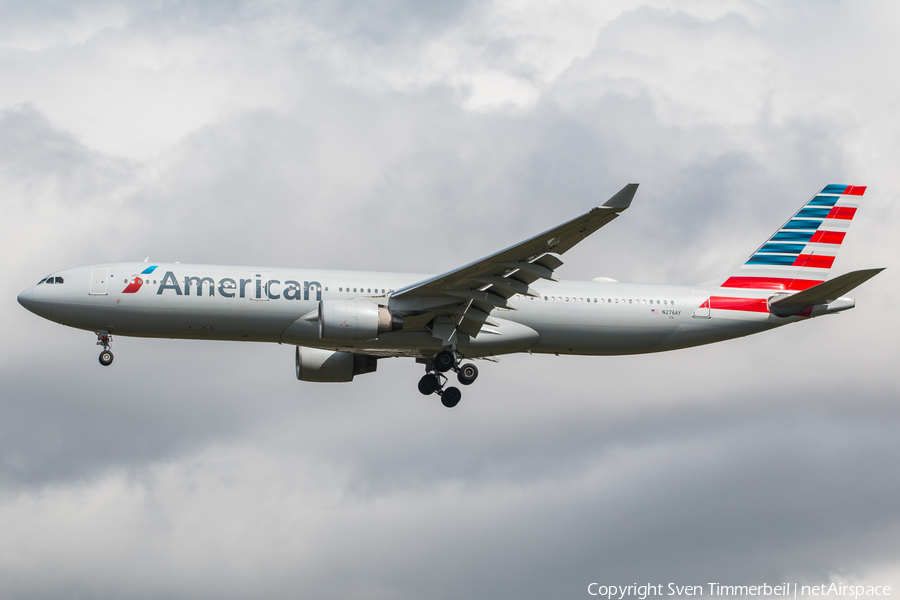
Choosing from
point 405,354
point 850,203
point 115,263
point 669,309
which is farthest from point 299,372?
point 850,203

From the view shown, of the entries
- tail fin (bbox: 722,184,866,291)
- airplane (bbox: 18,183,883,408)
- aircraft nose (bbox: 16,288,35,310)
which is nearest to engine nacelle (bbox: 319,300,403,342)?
airplane (bbox: 18,183,883,408)

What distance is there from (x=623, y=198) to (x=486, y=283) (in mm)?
7295

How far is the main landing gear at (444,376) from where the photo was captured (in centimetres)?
3625

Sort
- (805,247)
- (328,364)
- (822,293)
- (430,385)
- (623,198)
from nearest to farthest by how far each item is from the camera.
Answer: (623,198), (822,293), (430,385), (328,364), (805,247)

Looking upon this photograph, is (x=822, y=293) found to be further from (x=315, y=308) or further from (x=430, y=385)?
(x=315, y=308)

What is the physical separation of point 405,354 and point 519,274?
6774 millimetres

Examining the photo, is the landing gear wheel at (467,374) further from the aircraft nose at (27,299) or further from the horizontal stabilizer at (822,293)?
the aircraft nose at (27,299)

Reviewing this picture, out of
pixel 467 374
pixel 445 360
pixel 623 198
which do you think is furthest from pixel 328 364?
pixel 623 198

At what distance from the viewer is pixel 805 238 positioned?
42.0 m

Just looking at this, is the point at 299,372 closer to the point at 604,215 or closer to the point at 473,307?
the point at 473,307

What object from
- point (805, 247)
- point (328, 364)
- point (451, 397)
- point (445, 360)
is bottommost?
point (451, 397)

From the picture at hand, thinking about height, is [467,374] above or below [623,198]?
below

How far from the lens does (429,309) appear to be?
3425 centimetres

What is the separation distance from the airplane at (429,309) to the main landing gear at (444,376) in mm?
48
